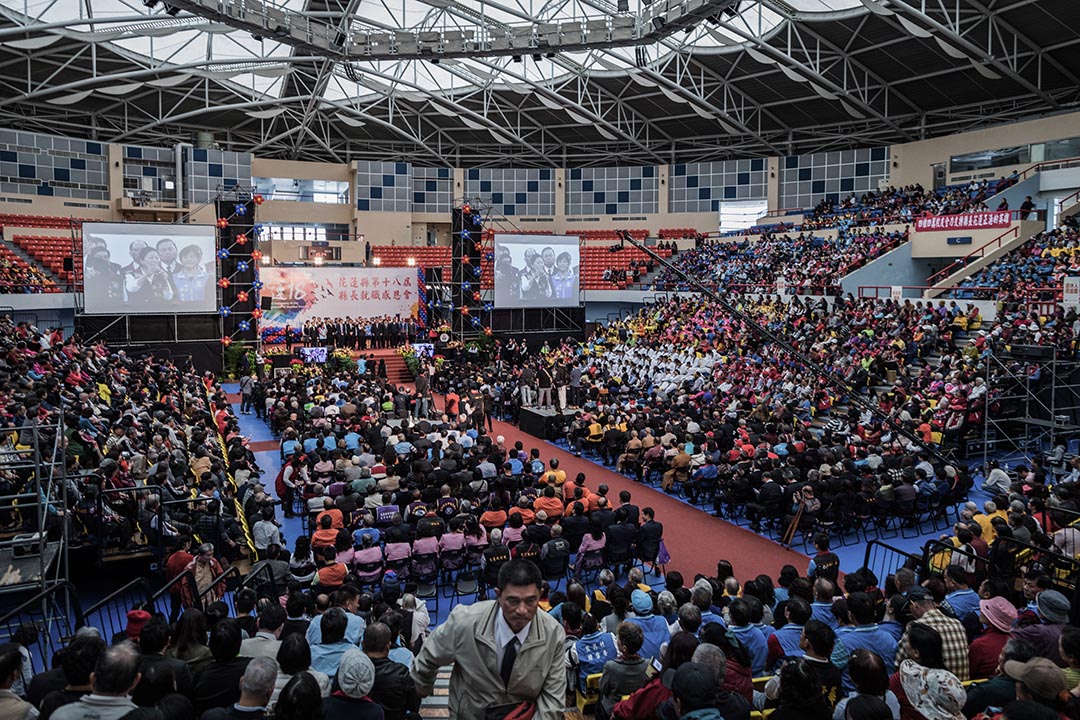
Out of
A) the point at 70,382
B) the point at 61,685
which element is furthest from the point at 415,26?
the point at 61,685

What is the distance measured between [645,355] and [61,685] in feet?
70.7

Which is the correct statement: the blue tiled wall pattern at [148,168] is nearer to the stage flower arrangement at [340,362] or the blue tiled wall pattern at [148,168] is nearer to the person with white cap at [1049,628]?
the stage flower arrangement at [340,362]

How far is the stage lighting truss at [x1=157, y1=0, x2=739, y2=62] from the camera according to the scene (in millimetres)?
22703

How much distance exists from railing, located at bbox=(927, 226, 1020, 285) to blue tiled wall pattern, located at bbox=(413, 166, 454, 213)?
27496 mm

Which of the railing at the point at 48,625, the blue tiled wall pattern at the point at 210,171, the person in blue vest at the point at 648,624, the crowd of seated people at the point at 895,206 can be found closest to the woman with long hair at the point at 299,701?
the person in blue vest at the point at 648,624

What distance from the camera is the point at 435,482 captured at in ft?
36.6

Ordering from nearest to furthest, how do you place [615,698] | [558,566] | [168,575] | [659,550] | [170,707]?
1. [170,707]
2. [615,698]
3. [168,575]
4. [558,566]
5. [659,550]

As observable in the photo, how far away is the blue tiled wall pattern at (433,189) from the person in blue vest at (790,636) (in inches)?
1557

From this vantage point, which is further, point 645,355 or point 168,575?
point 645,355

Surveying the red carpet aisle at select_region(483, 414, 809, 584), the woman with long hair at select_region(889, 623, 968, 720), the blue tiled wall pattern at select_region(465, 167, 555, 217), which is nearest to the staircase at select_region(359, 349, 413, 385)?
the red carpet aisle at select_region(483, 414, 809, 584)

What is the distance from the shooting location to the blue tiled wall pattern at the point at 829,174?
118 ft

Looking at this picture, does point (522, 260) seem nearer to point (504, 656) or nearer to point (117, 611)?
point (117, 611)

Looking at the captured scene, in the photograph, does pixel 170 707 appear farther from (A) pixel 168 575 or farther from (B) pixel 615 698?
(A) pixel 168 575

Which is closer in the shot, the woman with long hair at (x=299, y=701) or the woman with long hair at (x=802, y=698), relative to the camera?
the woman with long hair at (x=299, y=701)
